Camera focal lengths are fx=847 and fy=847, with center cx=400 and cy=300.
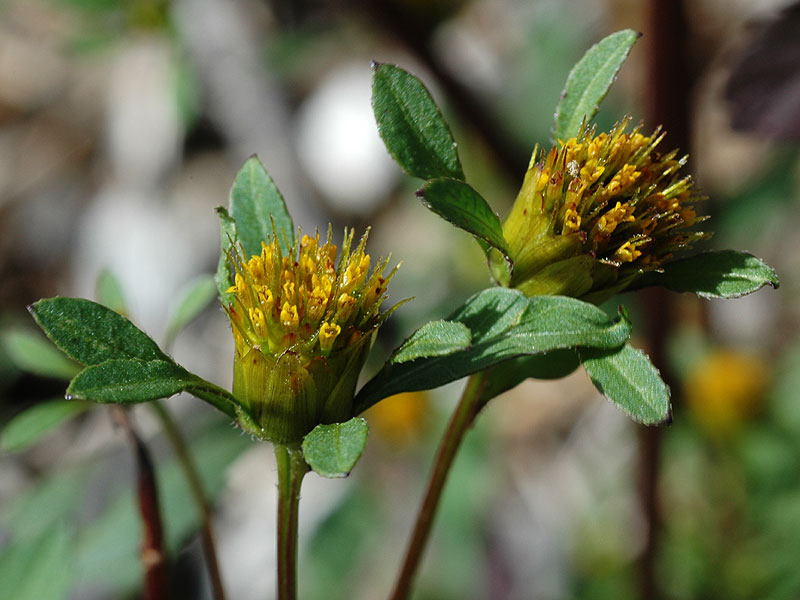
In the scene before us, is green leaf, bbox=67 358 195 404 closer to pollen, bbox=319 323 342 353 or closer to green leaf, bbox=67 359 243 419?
green leaf, bbox=67 359 243 419

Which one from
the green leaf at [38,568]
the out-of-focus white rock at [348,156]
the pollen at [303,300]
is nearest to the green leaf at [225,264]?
the pollen at [303,300]

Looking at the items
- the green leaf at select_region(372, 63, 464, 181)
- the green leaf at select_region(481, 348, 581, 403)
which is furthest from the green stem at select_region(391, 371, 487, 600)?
the green leaf at select_region(372, 63, 464, 181)

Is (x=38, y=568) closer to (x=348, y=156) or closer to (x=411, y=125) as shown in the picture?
(x=411, y=125)

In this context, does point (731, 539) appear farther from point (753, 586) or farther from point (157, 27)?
point (157, 27)

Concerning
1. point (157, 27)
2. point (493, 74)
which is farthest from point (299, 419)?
point (493, 74)

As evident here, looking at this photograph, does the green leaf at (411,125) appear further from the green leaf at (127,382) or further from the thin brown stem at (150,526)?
the thin brown stem at (150,526)
